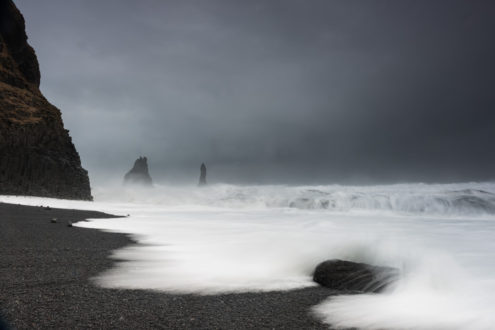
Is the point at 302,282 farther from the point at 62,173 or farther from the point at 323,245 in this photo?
the point at 62,173

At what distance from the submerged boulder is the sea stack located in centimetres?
9894

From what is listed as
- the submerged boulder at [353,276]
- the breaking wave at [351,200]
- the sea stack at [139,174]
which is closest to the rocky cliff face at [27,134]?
the breaking wave at [351,200]

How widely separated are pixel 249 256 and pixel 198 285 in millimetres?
2316

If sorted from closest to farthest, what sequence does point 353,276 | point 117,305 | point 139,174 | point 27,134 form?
point 117,305 < point 353,276 < point 27,134 < point 139,174

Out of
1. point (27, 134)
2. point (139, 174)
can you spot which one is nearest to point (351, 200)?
point (27, 134)

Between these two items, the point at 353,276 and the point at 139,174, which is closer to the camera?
the point at 353,276

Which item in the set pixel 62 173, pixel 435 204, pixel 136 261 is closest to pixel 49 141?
pixel 62 173

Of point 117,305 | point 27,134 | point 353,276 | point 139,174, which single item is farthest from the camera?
point 139,174

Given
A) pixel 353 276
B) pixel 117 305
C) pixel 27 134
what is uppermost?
pixel 27 134

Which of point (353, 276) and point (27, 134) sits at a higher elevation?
point (27, 134)

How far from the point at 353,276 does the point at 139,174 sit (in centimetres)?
10282

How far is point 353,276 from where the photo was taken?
13.4ft

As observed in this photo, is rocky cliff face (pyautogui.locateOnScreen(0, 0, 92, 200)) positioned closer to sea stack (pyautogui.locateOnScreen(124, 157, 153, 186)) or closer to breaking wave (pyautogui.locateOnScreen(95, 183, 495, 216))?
breaking wave (pyautogui.locateOnScreen(95, 183, 495, 216))

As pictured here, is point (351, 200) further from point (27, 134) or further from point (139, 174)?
point (139, 174)
